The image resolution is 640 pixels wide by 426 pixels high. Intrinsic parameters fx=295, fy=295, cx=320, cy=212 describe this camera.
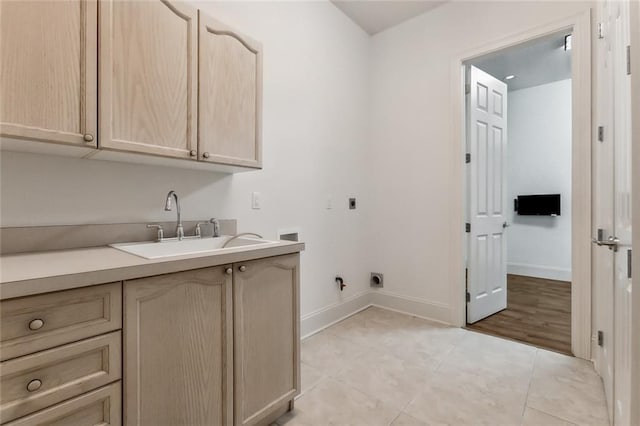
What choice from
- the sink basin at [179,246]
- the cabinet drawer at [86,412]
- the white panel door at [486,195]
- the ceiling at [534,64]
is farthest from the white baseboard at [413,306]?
the ceiling at [534,64]

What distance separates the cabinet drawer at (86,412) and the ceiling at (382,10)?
3163mm

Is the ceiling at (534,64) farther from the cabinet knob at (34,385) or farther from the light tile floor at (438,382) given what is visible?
the cabinet knob at (34,385)

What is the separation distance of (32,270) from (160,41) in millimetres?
1074

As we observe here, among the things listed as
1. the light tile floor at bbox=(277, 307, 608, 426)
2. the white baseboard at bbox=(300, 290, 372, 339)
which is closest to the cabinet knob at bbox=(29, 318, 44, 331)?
the light tile floor at bbox=(277, 307, 608, 426)

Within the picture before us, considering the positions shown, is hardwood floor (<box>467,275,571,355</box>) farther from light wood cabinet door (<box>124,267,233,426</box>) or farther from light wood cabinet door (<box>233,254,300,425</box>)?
light wood cabinet door (<box>124,267,233,426</box>)


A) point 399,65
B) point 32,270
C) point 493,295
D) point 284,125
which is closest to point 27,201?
point 32,270

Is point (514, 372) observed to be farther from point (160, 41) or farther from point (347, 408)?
point (160, 41)

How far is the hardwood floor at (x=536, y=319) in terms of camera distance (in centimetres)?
239

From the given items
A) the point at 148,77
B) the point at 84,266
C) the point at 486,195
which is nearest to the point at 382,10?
the point at 486,195

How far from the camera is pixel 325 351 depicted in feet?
7.12

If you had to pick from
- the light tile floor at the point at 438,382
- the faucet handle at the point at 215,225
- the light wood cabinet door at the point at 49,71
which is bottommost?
the light tile floor at the point at 438,382

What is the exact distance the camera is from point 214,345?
1.18 meters

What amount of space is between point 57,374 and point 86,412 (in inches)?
6.1

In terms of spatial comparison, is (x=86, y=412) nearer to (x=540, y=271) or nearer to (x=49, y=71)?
(x=49, y=71)
